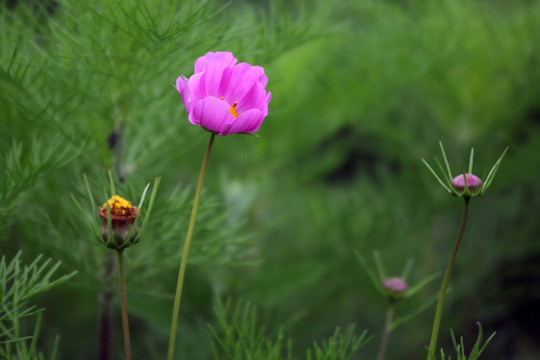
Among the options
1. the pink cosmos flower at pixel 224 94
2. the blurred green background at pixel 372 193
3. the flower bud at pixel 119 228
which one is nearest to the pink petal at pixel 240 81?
the pink cosmos flower at pixel 224 94

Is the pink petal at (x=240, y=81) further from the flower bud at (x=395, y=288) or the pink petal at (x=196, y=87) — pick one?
the flower bud at (x=395, y=288)

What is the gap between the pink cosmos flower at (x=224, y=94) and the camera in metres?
0.34

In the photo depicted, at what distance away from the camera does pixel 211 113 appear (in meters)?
0.34

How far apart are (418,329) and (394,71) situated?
1.32 feet

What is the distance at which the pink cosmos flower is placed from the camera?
34 centimetres

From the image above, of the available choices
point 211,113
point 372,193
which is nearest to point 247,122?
point 211,113

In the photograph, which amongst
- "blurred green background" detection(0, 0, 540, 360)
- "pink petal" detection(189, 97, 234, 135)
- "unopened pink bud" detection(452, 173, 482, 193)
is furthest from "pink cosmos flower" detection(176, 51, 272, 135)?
"blurred green background" detection(0, 0, 540, 360)

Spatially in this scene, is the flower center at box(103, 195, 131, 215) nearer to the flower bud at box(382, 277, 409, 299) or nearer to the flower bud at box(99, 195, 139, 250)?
the flower bud at box(99, 195, 139, 250)

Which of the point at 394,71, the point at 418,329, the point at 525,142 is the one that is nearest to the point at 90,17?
the point at 394,71

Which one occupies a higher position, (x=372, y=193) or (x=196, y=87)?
(x=196, y=87)

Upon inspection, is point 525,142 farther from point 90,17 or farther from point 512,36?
point 90,17

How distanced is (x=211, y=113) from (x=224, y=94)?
0.04 metres

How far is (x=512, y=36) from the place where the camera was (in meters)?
0.93

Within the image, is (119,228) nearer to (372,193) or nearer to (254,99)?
(254,99)
